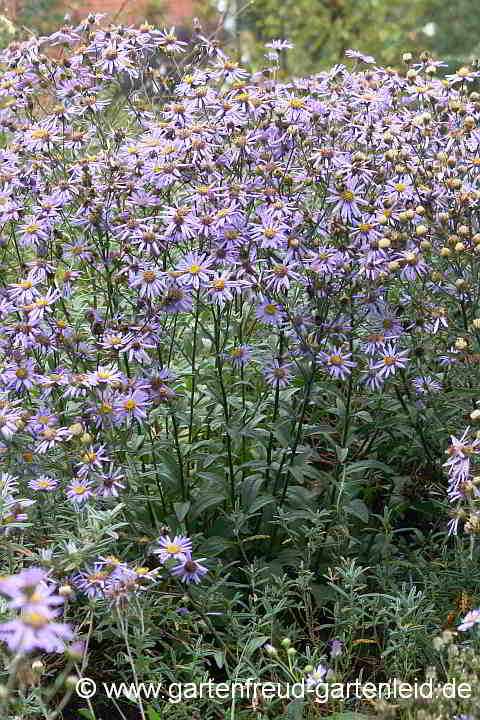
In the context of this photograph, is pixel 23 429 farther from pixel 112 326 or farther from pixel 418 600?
pixel 418 600

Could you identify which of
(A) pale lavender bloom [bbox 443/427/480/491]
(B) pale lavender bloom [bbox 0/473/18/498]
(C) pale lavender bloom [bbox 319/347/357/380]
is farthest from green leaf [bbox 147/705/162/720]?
(C) pale lavender bloom [bbox 319/347/357/380]

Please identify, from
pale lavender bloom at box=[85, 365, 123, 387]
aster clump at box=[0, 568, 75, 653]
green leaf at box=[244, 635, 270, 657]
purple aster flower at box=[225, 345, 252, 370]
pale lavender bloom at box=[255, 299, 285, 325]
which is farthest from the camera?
purple aster flower at box=[225, 345, 252, 370]

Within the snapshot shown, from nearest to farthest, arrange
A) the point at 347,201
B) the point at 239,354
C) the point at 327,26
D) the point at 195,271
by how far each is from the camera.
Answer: the point at 195,271 < the point at 347,201 < the point at 239,354 < the point at 327,26

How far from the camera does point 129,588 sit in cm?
243

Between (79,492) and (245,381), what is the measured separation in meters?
0.73

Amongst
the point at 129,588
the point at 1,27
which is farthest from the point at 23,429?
the point at 1,27

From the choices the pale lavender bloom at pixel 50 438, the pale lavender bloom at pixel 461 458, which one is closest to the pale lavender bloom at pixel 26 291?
the pale lavender bloom at pixel 50 438

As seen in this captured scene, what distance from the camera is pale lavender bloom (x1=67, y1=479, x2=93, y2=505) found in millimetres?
2836

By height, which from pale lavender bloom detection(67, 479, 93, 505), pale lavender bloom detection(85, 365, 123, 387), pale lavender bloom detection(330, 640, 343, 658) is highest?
pale lavender bloom detection(85, 365, 123, 387)

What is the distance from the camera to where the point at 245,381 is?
328 cm

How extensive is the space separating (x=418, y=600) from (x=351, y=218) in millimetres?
1252

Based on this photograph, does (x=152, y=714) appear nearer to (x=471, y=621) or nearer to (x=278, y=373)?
(x=471, y=621)

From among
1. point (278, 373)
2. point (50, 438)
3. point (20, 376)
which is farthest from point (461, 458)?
point (20, 376)

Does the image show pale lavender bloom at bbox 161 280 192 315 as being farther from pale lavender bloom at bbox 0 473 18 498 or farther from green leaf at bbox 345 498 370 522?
green leaf at bbox 345 498 370 522
